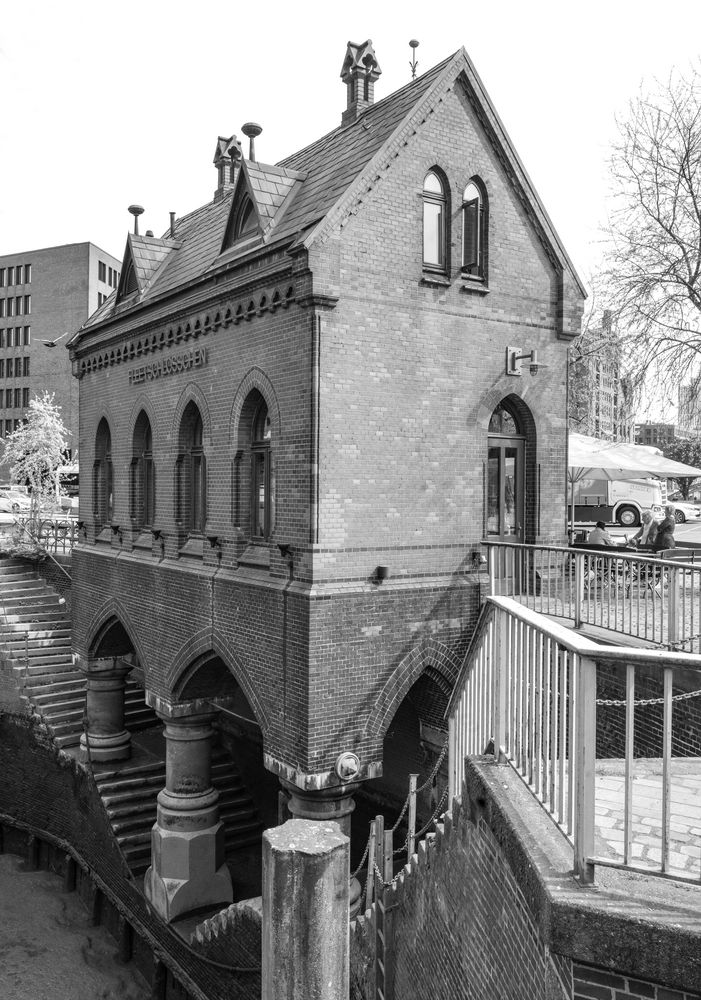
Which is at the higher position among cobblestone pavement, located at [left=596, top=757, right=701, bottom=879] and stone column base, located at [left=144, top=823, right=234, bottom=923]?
cobblestone pavement, located at [left=596, top=757, right=701, bottom=879]

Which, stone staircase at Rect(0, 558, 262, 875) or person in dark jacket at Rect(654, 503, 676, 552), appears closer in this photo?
stone staircase at Rect(0, 558, 262, 875)

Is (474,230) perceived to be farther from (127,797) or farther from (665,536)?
(127,797)

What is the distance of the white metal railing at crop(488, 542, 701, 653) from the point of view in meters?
8.66

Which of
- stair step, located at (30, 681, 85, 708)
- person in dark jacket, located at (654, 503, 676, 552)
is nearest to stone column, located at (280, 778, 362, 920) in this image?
person in dark jacket, located at (654, 503, 676, 552)

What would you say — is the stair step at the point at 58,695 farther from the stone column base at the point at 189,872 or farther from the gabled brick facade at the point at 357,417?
the gabled brick facade at the point at 357,417

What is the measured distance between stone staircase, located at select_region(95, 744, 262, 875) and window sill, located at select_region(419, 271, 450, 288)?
1075cm

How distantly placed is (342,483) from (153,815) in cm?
921

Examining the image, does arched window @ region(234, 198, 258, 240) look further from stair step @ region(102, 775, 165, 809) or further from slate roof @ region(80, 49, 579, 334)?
stair step @ region(102, 775, 165, 809)

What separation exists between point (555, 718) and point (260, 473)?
8.66 m

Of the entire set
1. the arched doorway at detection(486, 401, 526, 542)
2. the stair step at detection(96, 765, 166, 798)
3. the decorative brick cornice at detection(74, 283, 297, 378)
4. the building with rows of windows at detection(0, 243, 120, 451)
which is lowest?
the stair step at detection(96, 765, 166, 798)

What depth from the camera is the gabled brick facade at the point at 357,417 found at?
1055 cm

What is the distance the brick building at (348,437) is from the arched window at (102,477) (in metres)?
2.96

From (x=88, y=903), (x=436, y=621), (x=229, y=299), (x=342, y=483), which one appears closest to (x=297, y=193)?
(x=229, y=299)

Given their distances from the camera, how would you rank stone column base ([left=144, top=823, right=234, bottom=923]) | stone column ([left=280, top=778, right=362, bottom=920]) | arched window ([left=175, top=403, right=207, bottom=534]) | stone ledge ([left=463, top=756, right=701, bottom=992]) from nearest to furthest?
stone ledge ([left=463, top=756, right=701, bottom=992]) < stone column ([left=280, top=778, right=362, bottom=920]) < stone column base ([left=144, top=823, right=234, bottom=923]) < arched window ([left=175, top=403, right=207, bottom=534])
